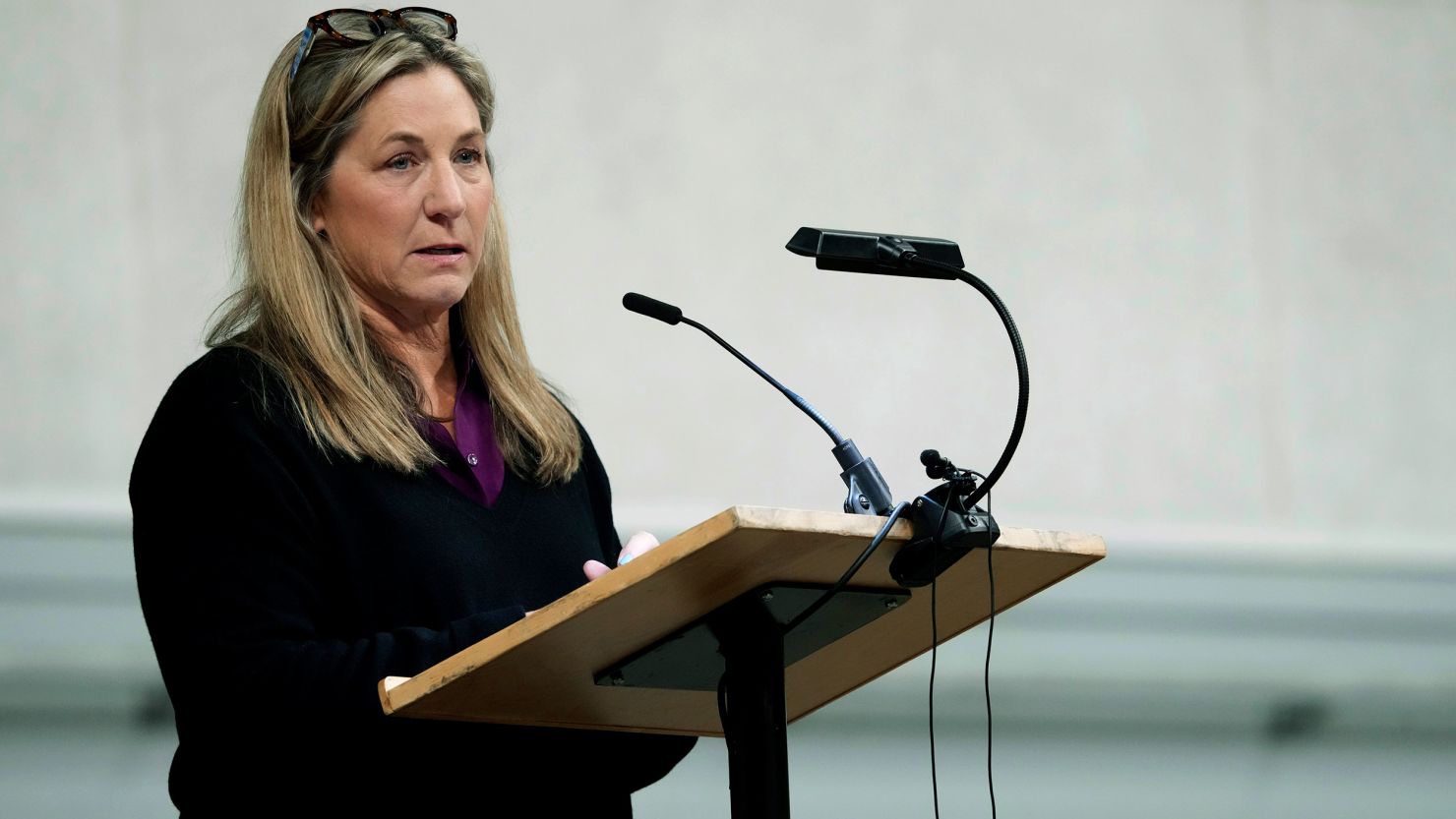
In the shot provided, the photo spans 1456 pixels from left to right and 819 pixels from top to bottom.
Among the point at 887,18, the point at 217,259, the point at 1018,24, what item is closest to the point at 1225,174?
the point at 1018,24

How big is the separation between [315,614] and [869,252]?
0.63 metres

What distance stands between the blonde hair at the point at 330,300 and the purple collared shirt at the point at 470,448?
2 cm

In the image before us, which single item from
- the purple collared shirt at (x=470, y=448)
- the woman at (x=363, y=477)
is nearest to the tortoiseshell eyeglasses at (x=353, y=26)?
the woman at (x=363, y=477)

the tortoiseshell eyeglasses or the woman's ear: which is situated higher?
the tortoiseshell eyeglasses

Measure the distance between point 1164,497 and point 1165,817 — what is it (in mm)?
614

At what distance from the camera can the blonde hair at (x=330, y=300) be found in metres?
1.69

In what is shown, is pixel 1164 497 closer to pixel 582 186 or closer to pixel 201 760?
pixel 582 186

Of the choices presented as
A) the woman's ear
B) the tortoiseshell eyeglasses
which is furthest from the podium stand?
the tortoiseshell eyeglasses

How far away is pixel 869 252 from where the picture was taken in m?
1.36

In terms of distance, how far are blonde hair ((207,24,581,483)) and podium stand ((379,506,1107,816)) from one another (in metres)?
0.40

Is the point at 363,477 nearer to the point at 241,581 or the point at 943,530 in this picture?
the point at 241,581

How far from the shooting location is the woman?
146cm

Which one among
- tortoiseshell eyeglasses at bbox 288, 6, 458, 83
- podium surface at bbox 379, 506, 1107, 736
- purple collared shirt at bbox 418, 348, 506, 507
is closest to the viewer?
podium surface at bbox 379, 506, 1107, 736

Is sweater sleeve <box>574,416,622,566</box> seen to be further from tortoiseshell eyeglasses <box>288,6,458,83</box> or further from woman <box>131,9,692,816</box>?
tortoiseshell eyeglasses <box>288,6,458,83</box>
